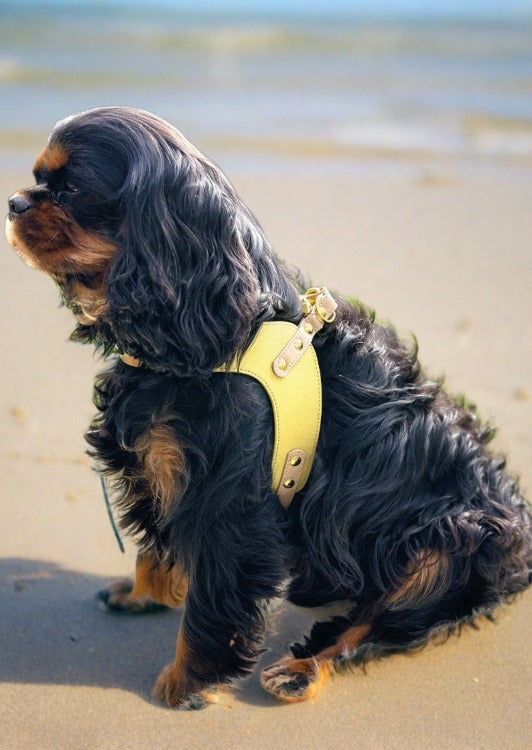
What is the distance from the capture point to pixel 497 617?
3.13 meters

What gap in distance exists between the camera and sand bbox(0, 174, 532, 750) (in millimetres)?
2627

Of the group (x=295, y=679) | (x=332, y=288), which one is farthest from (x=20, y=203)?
(x=332, y=288)

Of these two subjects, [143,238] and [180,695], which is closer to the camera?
[143,238]

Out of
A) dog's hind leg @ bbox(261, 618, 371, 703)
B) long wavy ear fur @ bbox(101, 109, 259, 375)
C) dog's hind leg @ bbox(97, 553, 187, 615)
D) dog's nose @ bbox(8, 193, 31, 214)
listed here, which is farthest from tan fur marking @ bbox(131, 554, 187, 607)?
dog's nose @ bbox(8, 193, 31, 214)

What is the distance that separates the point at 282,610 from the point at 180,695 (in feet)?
1.92

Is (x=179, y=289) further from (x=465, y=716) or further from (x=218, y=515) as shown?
(x=465, y=716)

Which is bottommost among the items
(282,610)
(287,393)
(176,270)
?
(282,610)

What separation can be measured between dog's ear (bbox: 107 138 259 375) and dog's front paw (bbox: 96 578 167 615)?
3.33 ft

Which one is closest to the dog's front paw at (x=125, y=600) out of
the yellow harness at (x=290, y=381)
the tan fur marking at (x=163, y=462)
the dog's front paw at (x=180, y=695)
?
the dog's front paw at (x=180, y=695)

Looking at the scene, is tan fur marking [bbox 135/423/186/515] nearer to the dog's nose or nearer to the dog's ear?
the dog's ear

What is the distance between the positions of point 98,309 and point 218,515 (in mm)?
639

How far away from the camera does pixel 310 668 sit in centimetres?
281

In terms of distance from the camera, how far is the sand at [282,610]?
2.63m

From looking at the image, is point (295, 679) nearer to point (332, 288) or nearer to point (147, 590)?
point (147, 590)
